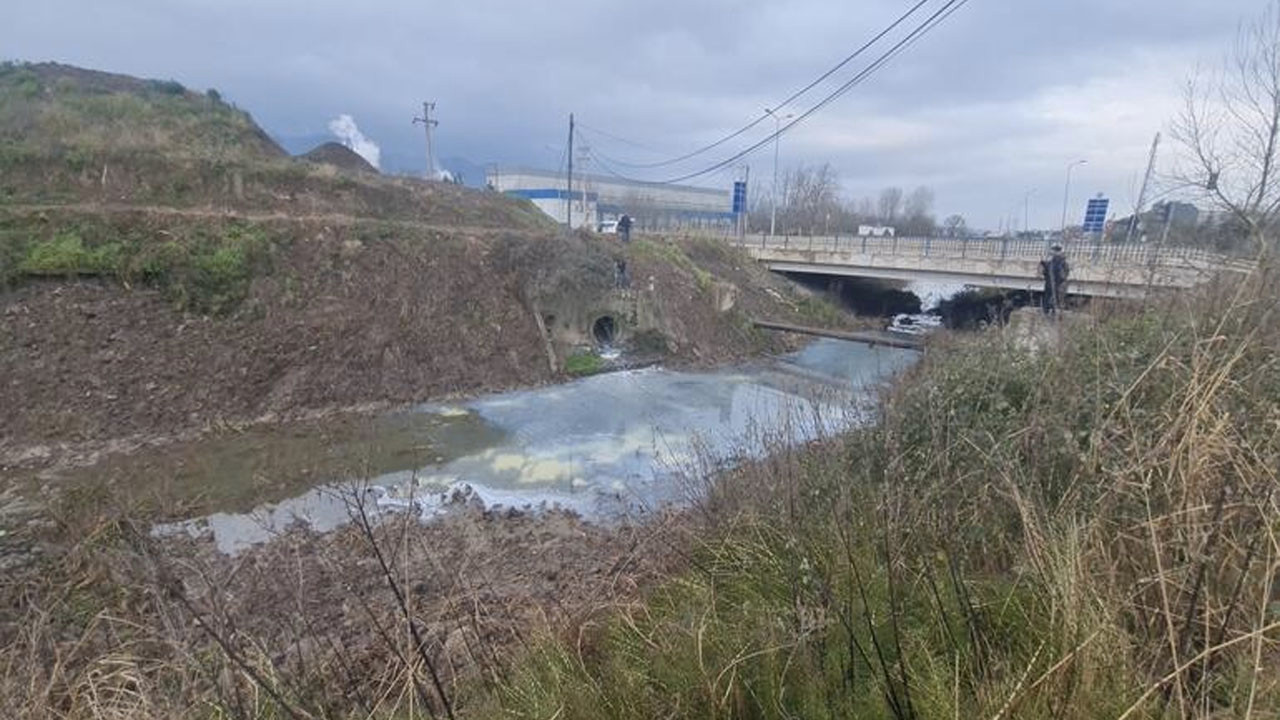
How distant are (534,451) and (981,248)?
21321 mm

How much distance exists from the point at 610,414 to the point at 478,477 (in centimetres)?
457

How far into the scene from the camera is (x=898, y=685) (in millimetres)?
2260

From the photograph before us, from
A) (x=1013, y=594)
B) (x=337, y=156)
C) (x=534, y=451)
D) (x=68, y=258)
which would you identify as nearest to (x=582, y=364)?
(x=534, y=451)

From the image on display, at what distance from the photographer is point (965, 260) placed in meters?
23.0

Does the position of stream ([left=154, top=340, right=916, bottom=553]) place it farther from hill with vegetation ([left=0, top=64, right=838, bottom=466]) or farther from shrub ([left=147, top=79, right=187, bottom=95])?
shrub ([left=147, top=79, right=187, bottom=95])

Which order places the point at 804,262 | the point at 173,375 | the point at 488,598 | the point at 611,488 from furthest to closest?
1. the point at 804,262
2. the point at 173,375
3. the point at 611,488
4. the point at 488,598

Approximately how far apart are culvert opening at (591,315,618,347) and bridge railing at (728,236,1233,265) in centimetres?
1325

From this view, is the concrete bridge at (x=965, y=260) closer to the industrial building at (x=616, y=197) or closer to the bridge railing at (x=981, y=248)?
the bridge railing at (x=981, y=248)

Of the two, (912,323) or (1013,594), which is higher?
(1013,594)

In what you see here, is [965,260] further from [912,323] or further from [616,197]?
[616,197]

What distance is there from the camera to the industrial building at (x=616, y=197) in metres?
63.2

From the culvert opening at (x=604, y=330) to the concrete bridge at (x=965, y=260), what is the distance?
13122 mm

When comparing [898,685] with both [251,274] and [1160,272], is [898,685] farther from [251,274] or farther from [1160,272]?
[251,274]

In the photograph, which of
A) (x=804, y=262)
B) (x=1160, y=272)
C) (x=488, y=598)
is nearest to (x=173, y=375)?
(x=488, y=598)
